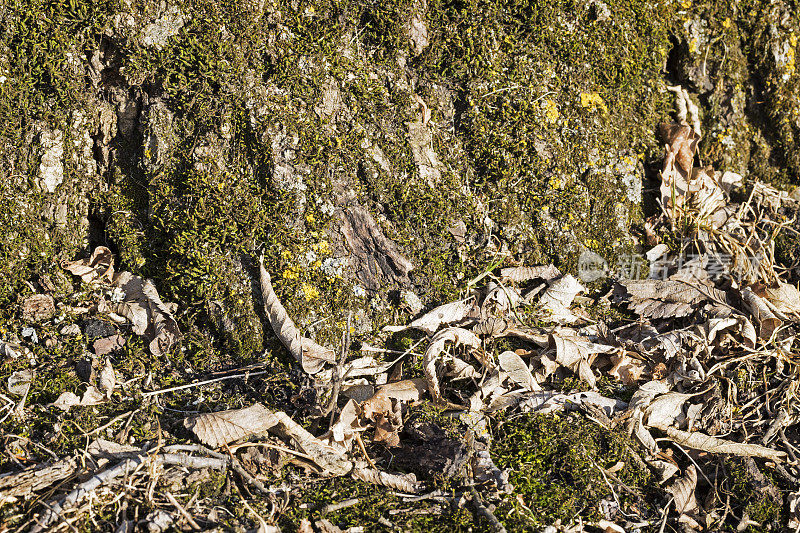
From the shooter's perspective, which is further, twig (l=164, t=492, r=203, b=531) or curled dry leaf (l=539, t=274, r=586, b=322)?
curled dry leaf (l=539, t=274, r=586, b=322)

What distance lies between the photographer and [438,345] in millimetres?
3230

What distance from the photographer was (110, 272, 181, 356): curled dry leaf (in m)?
3.23

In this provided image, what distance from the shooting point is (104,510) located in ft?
7.73

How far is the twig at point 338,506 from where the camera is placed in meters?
2.49

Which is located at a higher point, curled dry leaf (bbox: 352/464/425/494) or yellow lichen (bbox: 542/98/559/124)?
yellow lichen (bbox: 542/98/559/124)

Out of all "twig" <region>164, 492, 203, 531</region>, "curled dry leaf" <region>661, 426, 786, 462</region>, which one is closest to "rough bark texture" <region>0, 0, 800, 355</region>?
"twig" <region>164, 492, 203, 531</region>

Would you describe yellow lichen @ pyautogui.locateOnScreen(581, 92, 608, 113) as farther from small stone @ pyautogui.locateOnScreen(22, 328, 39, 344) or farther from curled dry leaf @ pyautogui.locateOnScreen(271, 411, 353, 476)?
small stone @ pyautogui.locateOnScreen(22, 328, 39, 344)

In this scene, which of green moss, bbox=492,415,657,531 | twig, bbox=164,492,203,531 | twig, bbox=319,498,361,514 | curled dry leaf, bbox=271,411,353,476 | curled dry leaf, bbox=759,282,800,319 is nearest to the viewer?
twig, bbox=164,492,203,531

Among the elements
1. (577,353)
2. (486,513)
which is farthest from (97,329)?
(577,353)

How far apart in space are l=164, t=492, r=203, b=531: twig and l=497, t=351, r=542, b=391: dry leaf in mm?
1656

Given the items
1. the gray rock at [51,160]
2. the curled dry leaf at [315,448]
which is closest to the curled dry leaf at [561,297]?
the curled dry leaf at [315,448]

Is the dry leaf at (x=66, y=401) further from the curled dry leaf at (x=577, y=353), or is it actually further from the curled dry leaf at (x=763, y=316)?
the curled dry leaf at (x=763, y=316)

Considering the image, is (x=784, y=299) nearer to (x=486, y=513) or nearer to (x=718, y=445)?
(x=718, y=445)

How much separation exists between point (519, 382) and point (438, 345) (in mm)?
465
